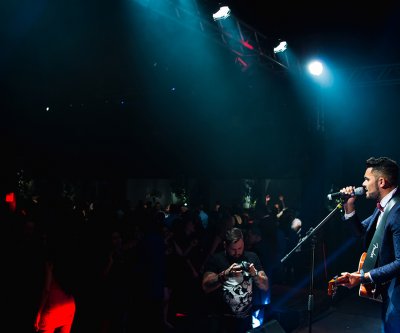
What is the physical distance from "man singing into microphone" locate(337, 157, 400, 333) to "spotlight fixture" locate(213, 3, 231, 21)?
4662 mm

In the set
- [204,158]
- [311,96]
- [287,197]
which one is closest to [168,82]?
[204,158]

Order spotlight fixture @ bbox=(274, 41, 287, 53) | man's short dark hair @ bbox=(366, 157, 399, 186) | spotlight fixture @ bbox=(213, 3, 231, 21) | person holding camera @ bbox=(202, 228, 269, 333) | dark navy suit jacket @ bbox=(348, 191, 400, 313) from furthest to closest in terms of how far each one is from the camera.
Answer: spotlight fixture @ bbox=(274, 41, 287, 53) < spotlight fixture @ bbox=(213, 3, 231, 21) < person holding camera @ bbox=(202, 228, 269, 333) < man's short dark hair @ bbox=(366, 157, 399, 186) < dark navy suit jacket @ bbox=(348, 191, 400, 313)

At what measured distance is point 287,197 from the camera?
2862cm

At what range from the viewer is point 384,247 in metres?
3.25

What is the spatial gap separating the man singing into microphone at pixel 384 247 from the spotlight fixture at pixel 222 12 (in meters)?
4.66

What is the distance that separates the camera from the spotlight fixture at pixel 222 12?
24.1 feet

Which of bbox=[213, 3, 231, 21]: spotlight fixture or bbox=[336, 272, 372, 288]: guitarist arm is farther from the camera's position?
bbox=[213, 3, 231, 21]: spotlight fixture

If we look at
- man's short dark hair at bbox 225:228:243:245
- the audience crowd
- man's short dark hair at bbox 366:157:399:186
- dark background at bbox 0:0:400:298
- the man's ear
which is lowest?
the audience crowd

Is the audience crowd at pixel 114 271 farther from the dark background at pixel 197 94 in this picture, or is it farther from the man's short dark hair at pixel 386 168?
the dark background at pixel 197 94

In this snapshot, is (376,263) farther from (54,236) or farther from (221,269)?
(54,236)

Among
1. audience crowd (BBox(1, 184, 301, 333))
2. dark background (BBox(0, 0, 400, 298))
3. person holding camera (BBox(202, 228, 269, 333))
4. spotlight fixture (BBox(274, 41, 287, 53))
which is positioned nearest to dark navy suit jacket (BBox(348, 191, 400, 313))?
person holding camera (BBox(202, 228, 269, 333))

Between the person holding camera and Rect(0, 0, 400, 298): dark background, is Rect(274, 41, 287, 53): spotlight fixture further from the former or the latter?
the person holding camera

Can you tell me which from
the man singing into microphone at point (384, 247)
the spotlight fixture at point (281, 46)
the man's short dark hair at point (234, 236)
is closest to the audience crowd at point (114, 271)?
the man's short dark hair at point (234, 236)

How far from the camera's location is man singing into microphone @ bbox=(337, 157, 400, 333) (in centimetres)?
314
